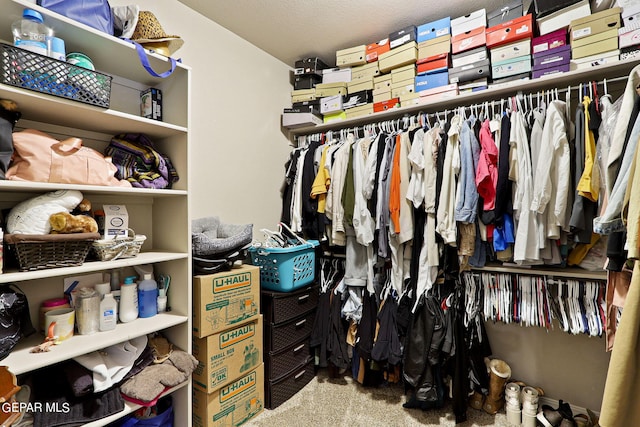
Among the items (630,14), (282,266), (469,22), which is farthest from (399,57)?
(282,266)

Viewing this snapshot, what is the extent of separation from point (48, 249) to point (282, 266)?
1.14 metres

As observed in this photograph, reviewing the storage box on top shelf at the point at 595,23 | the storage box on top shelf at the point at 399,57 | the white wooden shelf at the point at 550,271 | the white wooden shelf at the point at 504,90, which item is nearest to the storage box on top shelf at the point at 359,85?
the storage box on top shelf at the point at 399,57

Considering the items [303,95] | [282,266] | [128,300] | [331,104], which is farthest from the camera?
[303,95]

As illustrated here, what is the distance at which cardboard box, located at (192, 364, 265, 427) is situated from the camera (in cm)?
154

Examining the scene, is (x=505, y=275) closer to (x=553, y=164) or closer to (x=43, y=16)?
(x=553, y=164)

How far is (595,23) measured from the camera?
1562 mm

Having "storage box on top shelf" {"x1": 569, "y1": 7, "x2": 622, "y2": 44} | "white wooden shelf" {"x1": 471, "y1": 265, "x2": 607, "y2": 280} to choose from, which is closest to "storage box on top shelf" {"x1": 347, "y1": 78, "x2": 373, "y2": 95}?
"storage box on top shelf" {"x1": 569, "y1": 7, "x2": 622, "y2": 44}

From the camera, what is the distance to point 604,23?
154 cm

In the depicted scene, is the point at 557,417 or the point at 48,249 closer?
the point at 48,249

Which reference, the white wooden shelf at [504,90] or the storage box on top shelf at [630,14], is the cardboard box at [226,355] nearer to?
the white wooden shelf at [504,90]

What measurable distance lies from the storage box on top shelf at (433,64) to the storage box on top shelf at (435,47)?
A: 0.03 metres

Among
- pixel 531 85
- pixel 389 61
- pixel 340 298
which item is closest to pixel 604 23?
pixel 531 85

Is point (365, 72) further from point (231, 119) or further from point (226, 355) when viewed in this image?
point (226, 355)

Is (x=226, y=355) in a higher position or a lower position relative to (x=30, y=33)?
lower
